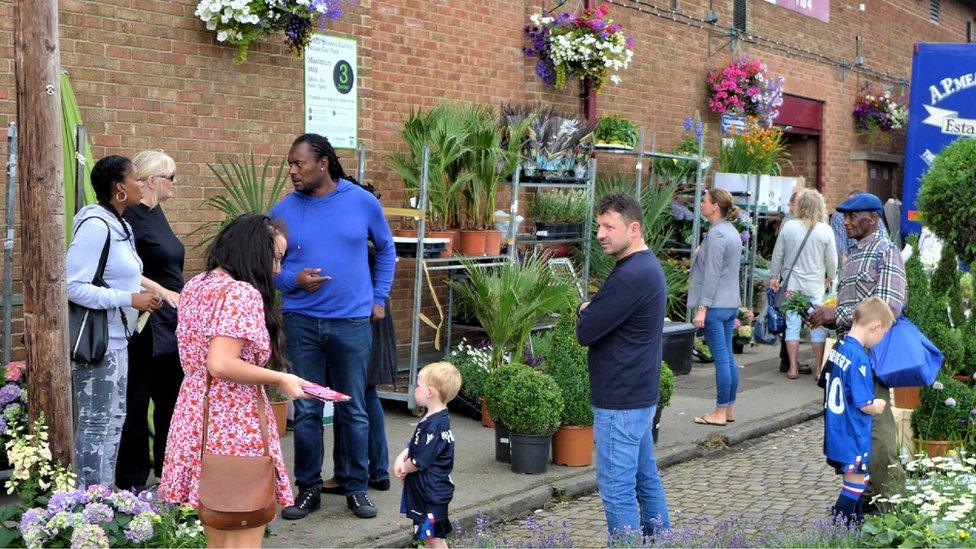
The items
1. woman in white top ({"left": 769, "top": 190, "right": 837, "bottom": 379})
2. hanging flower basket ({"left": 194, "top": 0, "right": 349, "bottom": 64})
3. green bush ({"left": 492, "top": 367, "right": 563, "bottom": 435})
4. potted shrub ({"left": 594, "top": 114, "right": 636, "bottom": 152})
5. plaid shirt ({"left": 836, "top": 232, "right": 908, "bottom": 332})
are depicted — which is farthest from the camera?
potted shrub ({"left": 594, "top": 114, "right": 636, "bottom": 152})

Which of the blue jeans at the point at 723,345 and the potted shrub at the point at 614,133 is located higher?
the potted shrub at the point at 614,133

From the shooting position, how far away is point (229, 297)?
4258 mm

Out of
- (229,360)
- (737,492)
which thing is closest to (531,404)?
(737,492)

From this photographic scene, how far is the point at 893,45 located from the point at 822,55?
3.34m

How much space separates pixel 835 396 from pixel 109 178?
3.65 metres

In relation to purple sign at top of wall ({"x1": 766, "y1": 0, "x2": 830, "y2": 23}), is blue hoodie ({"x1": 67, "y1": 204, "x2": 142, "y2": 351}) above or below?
below

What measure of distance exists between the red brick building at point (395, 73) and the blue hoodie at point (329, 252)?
6.88 ft

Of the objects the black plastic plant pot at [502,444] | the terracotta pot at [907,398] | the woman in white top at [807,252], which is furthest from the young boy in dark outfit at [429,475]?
the woman in white top at [807,252]

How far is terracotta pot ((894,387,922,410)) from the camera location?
7.22 m

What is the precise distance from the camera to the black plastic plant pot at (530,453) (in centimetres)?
734

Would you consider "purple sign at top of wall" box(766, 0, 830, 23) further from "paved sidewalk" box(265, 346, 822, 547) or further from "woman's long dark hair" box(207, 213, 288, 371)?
"woman's long dark hair" box(207, 213, 288, 371)

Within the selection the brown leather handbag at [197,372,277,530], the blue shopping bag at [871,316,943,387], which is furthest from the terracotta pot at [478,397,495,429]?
the brown leather handbag at [197,372,277,530]

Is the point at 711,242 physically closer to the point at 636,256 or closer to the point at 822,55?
the point at 636,256

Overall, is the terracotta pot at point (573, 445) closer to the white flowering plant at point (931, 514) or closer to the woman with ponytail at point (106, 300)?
the white flowering plant at point (931, 514)
